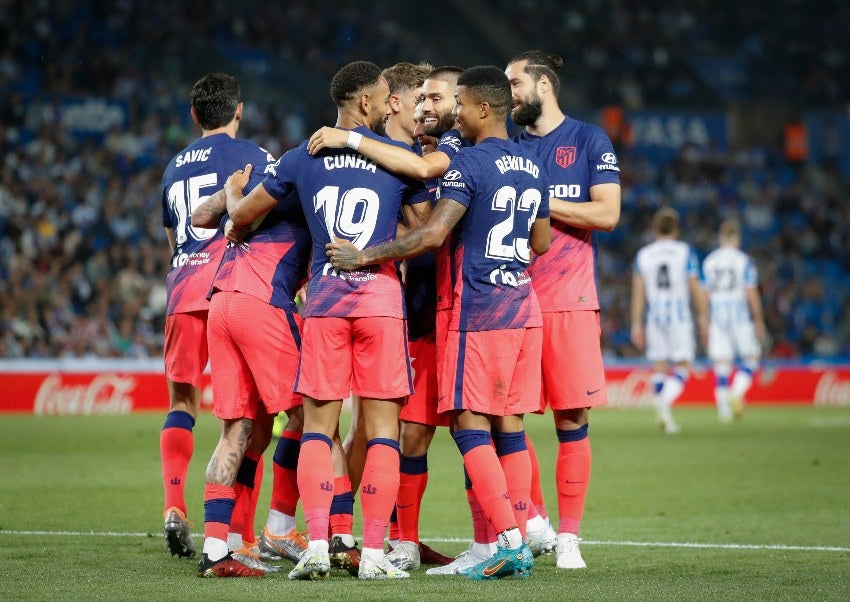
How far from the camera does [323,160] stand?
627 centimetres

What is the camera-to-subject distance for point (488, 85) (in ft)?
21.2

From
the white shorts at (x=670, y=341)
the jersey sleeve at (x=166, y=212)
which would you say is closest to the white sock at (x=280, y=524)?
the jersey sleeve at (x=166, y=212)

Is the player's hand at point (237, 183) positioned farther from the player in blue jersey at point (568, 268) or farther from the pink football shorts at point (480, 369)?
the player in blue jersey at point (568, 268)

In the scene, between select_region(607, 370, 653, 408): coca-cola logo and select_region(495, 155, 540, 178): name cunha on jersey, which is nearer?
Result: select_region(495, 155, 540, 178): name cunha on jersey

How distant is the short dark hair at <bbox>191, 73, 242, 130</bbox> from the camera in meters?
7.34

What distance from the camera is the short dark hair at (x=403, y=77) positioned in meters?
6.94

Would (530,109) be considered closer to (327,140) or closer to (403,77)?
(403,77)

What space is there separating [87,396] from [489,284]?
552 inches

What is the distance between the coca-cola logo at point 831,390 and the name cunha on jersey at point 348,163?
18.3 meters

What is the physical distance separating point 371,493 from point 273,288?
118 centimetres

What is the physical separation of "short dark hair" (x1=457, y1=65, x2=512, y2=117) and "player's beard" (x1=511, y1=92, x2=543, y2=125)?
28.5 inches

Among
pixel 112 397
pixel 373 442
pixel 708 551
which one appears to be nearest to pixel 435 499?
pixel 708 551

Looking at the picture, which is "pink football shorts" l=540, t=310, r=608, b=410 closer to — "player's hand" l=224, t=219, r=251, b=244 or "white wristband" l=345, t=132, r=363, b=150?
"white wristband" l=345, t=132, r=363, b=150

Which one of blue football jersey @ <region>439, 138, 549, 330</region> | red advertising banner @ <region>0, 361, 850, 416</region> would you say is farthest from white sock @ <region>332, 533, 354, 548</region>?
red advertising banner @ <region>0, 361, 850, 416</region>
